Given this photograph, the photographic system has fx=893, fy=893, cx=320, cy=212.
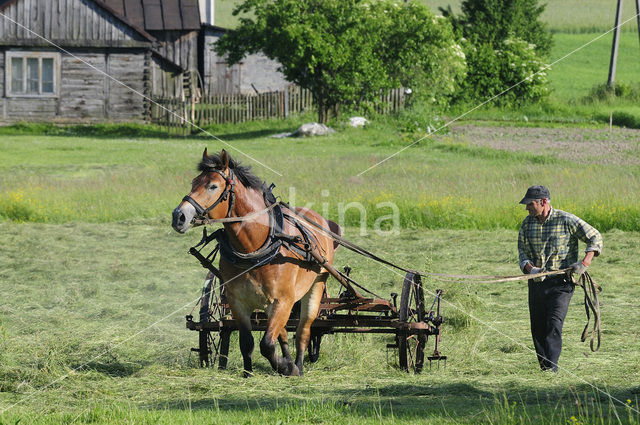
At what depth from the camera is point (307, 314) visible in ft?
28.3

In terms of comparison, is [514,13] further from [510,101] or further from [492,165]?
[492,165]

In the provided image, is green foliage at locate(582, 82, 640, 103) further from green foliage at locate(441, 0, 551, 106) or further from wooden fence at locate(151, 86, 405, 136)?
wooden fence at locate(151, 86, 405, 136)

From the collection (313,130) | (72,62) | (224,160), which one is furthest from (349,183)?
(72,62)

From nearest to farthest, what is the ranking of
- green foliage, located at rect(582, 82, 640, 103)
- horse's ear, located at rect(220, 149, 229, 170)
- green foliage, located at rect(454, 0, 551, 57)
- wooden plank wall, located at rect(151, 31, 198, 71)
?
horse's ear, located at rect(220, 149, 229, 170), green foliage, located at rect(582, 82, 640, 103), wooden plank wall, located at rect(151, 31, 198, 71), green foliage, located at rect(454, 0, 551, 57)

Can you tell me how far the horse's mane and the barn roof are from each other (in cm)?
3690

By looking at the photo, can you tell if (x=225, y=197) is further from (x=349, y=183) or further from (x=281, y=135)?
(x=281, y=135)

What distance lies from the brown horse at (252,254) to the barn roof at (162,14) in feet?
121

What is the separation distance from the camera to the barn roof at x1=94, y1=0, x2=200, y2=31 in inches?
1713

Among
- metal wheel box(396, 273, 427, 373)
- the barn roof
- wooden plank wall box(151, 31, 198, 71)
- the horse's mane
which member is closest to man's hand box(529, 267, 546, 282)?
metal wheel box(396, 273, 427, 373)

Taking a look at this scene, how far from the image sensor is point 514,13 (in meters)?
48.2

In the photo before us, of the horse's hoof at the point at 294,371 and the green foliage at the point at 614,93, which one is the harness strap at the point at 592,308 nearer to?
the horse's hoof at the point at 294,371

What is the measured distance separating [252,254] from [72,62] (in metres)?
30.0

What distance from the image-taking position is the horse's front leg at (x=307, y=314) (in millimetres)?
8562

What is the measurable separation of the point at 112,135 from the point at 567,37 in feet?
158
